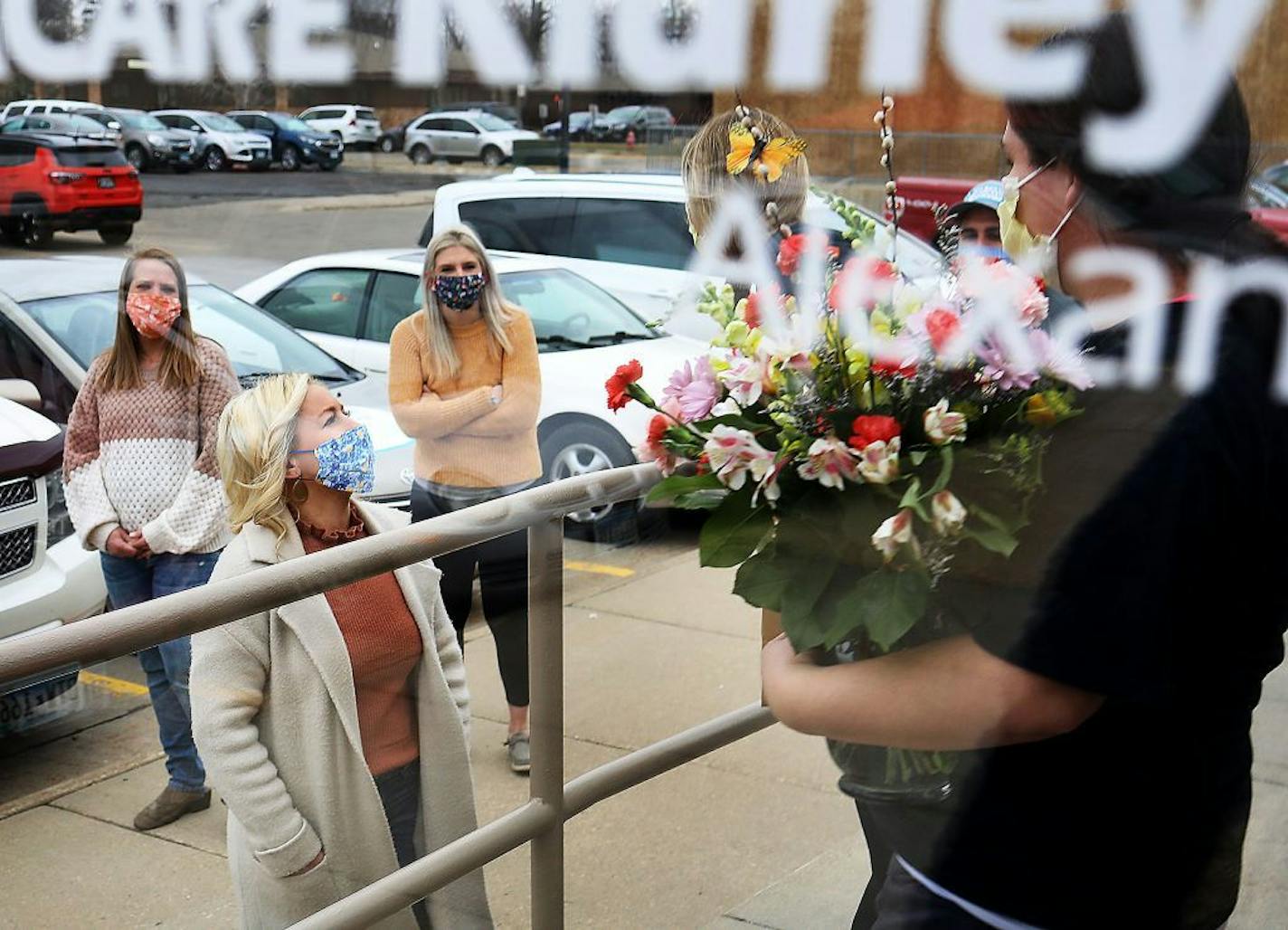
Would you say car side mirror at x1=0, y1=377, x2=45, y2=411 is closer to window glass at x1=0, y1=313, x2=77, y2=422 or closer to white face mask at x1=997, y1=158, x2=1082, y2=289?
window glass at x1=0, y1=313, x2=77, y2=422

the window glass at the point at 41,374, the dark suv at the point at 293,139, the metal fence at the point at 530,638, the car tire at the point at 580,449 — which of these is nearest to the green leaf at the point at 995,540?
the metal fence at the point at 530,638

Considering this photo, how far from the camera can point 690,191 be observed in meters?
2.64

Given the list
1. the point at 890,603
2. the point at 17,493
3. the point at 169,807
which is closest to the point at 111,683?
the point at 169,807

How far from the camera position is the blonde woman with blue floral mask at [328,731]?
2000mm

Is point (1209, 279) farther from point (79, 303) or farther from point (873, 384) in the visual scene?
point (79, 303)

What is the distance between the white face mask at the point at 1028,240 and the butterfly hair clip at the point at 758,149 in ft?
1.85

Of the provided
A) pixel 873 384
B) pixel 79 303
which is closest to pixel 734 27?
pixel 873 384

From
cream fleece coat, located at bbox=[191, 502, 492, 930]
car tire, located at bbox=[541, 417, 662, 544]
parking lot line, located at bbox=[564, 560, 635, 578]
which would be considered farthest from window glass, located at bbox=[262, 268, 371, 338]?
cream fleece coat, located at bbox=[191, 502, 492, 930]

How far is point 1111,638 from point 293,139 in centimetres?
252

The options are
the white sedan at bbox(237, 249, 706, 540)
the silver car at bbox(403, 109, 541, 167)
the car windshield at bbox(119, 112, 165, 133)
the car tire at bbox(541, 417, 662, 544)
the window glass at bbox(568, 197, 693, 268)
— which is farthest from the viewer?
the window glass at bbox(568, 197, 693, 268)

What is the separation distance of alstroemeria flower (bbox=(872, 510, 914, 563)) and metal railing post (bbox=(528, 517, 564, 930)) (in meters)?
0.96

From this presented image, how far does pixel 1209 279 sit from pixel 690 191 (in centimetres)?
146

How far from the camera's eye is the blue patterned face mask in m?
2.46

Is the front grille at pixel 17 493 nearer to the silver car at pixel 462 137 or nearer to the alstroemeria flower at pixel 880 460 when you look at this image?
the silver car at pixel 462 137
